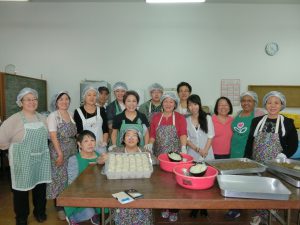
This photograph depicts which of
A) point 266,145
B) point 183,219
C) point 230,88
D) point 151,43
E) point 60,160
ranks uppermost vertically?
point 151,43

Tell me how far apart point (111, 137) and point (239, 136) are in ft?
4.73

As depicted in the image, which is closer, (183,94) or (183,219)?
(183,219)

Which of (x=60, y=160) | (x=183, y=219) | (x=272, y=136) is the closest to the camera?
(x=272, y=136)

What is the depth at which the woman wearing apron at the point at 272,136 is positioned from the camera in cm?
201

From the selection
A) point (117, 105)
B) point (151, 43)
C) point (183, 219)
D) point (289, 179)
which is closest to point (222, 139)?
point (183, 219)

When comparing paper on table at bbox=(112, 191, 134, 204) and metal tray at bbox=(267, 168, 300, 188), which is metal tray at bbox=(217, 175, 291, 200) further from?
paper on table at bbox=(112, 191, 134, 204)

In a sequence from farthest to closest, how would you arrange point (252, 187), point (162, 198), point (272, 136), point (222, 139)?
point (222, 139), point (272, 136), point (252, 187), point (162, 198)

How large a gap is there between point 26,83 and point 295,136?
12.6 ft

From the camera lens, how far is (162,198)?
1.21 m

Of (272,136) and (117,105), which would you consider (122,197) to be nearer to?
(272,136)

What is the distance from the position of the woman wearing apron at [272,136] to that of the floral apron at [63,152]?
180 cm

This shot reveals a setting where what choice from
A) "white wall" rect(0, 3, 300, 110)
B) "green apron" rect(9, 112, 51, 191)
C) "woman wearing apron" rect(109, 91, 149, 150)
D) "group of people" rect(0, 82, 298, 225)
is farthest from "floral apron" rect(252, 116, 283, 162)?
"white wall" rect(0, 3, 300, 110)

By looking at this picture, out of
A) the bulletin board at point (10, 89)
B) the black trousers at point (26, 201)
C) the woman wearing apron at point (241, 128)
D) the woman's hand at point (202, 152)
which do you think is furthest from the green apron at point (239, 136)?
the bulletin board at point (10, 89)

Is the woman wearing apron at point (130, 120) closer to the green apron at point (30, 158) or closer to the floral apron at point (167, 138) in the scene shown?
the floral apron at point (167, 138)
